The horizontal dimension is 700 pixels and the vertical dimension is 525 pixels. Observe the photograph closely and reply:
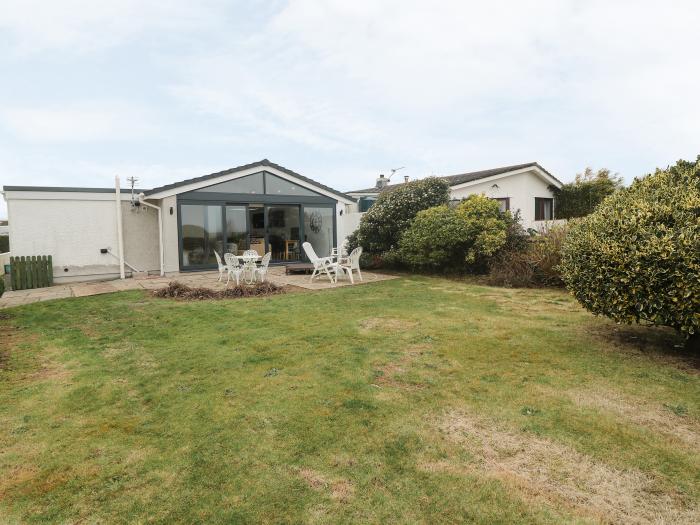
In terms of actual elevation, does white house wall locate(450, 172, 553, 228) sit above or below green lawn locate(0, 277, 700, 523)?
above

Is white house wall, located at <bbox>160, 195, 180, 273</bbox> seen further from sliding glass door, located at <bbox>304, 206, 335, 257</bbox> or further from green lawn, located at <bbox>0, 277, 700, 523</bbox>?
green lawn, located at <bbox>0, 277, 700, 523</bbox>

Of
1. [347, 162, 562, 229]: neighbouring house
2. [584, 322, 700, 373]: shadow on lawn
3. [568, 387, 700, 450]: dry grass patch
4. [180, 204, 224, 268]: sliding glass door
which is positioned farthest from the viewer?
[347, 162, 562, 229]: neighbouring house

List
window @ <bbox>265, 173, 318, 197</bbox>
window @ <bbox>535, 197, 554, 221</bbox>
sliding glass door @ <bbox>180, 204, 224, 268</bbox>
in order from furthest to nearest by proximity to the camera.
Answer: window @ <bbox>535, 197, 554, 221</bbox> → window @ <bbox>265, 173, 318, 197</bbox> → sliding glass door @ <bbox>180, 204, 224, 268</bbox>

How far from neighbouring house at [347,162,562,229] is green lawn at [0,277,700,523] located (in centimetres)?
1195

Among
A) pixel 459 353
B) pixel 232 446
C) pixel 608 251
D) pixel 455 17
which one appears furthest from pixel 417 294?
pixel 455 17

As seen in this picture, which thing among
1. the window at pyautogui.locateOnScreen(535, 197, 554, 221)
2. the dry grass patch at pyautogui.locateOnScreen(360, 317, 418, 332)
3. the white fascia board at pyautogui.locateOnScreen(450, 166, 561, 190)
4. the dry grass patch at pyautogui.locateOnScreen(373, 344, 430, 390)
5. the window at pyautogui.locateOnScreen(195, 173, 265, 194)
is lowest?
the dry grass patch at pyautogui.locateOnScreen(373, 344, 430, 390)

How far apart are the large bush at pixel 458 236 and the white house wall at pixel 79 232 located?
8.61m

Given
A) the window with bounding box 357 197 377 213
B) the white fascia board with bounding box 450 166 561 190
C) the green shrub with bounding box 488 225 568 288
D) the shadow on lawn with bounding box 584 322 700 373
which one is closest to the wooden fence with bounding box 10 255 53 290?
the window with bounding box 357 197 377 213

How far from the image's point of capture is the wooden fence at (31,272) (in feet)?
39.0

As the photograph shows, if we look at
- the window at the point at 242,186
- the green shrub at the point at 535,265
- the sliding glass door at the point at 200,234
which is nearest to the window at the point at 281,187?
the window at the point at 242,186

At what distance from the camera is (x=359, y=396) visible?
3.87m

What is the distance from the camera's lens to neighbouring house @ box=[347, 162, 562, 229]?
694 inches

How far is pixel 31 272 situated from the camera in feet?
40.0

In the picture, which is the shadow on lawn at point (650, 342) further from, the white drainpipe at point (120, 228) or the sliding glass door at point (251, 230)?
the white drainpipe at point (120, 228)
